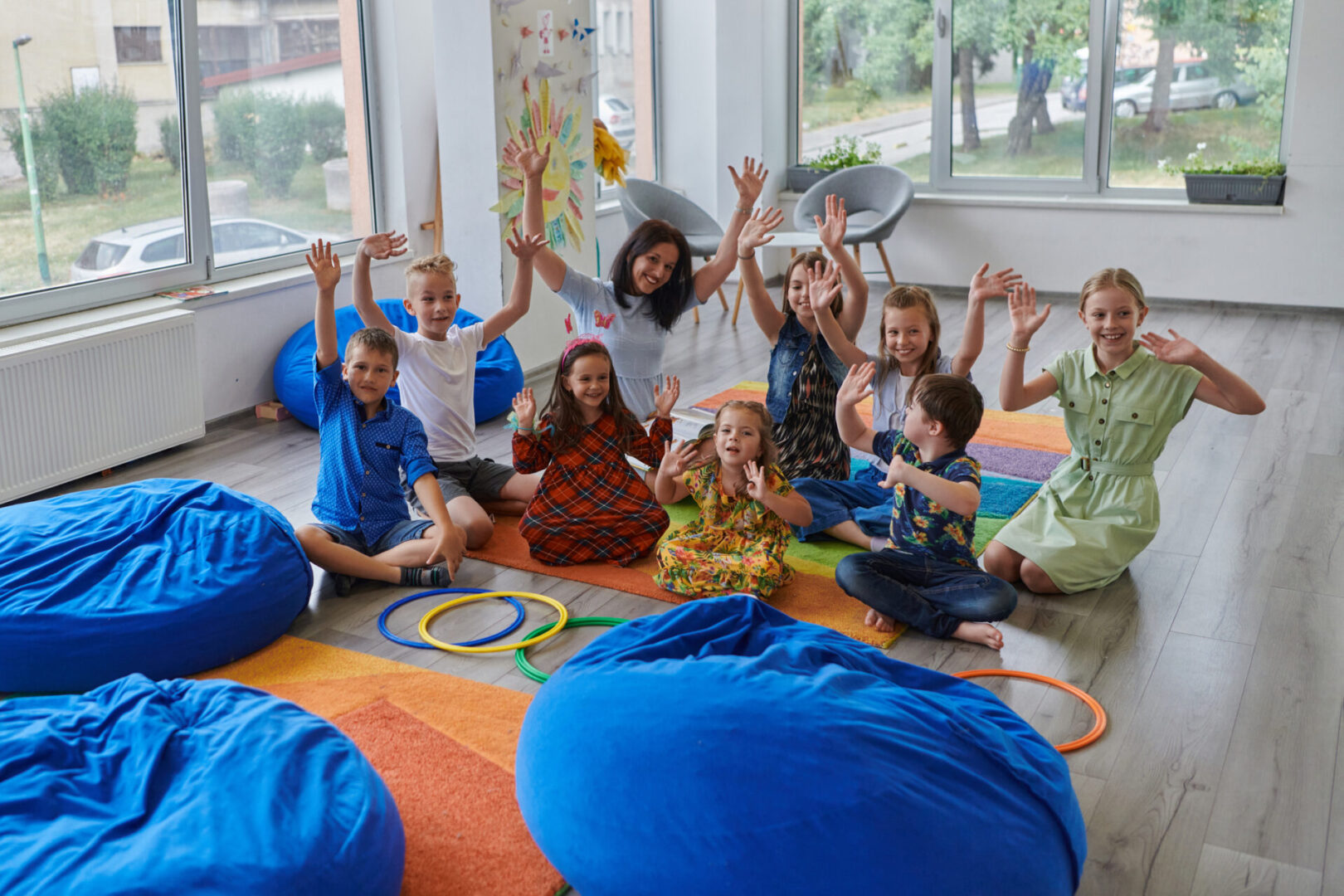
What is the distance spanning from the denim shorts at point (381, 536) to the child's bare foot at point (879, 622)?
123 centimetres

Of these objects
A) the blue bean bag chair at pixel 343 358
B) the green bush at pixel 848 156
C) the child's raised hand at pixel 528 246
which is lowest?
the blue bean bag chair at pixel 343 358

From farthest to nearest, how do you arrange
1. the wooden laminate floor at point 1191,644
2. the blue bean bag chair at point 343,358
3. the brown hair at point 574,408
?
the blue bean bag chair at point 343,358 < the brown hair at point 574,408 < the wooden laminate floor at point 1191,644

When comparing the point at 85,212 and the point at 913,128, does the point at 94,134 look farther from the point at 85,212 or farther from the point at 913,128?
the point at 913,128

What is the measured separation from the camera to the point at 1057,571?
3227 millimetres

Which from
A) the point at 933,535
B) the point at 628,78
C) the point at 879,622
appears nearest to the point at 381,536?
the point at 879,622

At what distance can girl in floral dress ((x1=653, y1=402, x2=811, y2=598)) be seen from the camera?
3.17 meters

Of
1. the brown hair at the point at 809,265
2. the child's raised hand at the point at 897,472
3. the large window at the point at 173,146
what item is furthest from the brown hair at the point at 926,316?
the large window at the point at 173,146

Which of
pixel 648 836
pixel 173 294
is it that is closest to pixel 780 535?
pixel 648 836

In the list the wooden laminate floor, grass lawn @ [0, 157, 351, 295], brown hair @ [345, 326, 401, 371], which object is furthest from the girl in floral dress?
grass lawn @ [0, 157, 351, 295]

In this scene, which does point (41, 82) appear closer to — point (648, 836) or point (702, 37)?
point (648, 836)

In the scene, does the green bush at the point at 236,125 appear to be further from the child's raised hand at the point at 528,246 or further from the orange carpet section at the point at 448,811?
the orange carpet section at the point at 448,811

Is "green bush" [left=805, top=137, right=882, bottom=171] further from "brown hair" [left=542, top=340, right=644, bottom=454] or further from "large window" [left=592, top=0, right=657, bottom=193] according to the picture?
"brown hair" [left=542, top=340, right=644, bottom=454]

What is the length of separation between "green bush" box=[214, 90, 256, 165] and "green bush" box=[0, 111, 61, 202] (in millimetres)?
782

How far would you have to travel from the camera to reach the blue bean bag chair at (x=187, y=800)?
171 centimetres
